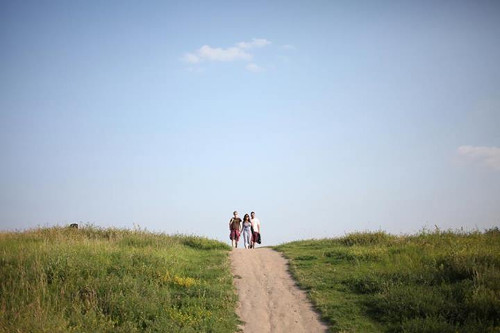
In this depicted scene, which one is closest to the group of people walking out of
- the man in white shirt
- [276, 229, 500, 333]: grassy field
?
the man in white shirt

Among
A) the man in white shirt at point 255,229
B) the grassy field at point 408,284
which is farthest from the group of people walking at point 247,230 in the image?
the grassy field at point 408,284

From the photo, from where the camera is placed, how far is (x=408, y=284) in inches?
501

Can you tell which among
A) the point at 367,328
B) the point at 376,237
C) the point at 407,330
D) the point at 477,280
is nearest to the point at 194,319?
the point at 367,328

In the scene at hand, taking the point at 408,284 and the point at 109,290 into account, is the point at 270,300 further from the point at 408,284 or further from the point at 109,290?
the point at 109,290

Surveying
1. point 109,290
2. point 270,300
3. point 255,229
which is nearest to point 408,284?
point 270,300

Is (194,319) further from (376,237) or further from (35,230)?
(35,230)

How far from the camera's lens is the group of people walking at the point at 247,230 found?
25.1 meters

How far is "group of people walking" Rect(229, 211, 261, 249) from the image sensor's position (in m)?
25.1

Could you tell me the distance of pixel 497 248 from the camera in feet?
49.6

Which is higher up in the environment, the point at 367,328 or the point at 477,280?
the point at 477,280

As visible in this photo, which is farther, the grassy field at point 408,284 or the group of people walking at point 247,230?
the group of people walking at point 247,230

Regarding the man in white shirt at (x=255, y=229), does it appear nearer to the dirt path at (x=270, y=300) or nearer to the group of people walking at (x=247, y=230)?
the group of people walking at (x=247, y=230)

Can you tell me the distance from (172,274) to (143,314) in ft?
11.4

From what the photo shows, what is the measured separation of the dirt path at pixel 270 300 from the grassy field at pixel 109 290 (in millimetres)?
564
